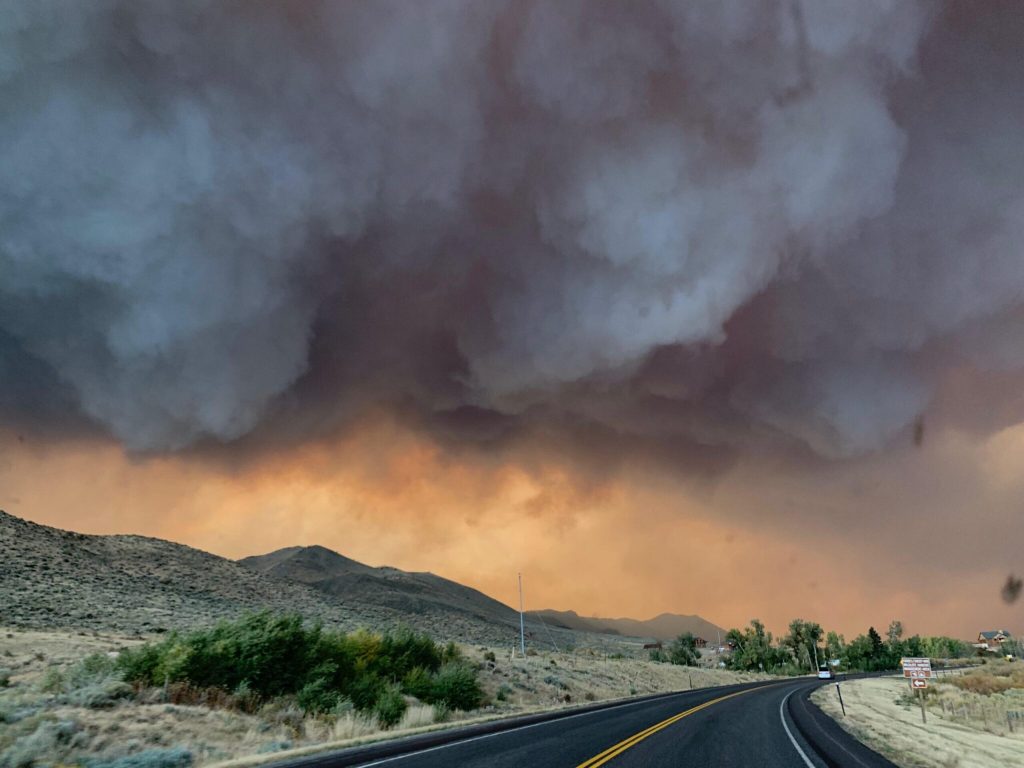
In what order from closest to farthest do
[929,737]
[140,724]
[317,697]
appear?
[140,724] < [317,697] < [929,737]

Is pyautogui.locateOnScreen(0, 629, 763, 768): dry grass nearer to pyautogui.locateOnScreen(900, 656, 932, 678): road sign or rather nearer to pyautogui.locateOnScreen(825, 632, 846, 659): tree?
pyautogui.locateOnScreen(900, 656, 932, 678): road sign

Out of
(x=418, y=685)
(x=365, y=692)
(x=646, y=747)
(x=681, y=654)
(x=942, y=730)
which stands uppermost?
(x=681, y=654)

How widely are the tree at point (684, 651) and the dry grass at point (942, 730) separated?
6421 centimetres

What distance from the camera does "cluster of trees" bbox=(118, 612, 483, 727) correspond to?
19.9 metres

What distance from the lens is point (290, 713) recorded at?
19734mm

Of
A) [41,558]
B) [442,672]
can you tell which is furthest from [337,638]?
[41,558]

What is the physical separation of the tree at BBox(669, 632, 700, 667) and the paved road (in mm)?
95346

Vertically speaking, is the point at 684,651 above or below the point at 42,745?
above

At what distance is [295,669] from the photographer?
22906 mm

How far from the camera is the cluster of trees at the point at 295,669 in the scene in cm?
1991

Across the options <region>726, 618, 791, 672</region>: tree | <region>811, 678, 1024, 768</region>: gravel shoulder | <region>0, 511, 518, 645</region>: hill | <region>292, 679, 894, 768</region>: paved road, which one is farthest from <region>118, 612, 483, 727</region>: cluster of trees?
<region>726, 618, 791, 672</region>: tree

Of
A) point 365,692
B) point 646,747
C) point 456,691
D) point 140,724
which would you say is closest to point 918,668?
point 646,747

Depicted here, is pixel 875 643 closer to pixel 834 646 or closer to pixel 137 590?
pixel 834 646

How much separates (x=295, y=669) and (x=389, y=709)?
3.90 meters
